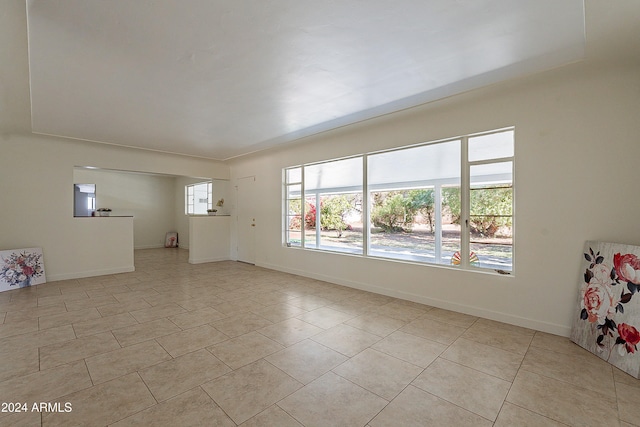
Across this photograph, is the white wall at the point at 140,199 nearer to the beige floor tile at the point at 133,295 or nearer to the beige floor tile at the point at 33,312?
the beige floor tile at the point at 133,295

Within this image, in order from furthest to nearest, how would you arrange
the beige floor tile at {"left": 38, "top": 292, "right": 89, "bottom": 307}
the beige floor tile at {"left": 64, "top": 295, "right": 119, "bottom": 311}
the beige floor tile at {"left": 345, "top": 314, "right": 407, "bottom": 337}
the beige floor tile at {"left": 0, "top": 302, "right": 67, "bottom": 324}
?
the beige floor tile at {"left": 38, "top": 292, "right": 89, "bottom": 307}
the beige floor tile at {"left": 64, "top": 295, "right": 119, "bottom": 311}
the beige floor tile at {"left": 0, "top": 302, "right": 67, "bottom": 324}
the beige floor tile at {"left": 345, "top": 314, "right": 407, "bottom": 337}

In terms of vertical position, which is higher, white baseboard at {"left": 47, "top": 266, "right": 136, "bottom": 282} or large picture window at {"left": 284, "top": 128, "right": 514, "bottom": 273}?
large picture window at {"left": 284, "top": 128, "right": 514, "bottom": 273}

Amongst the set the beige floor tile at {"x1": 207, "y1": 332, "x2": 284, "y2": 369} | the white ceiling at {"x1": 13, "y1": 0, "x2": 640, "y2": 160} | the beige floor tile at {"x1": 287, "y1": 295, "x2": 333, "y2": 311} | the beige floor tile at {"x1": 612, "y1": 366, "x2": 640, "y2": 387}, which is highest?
the white ceiling at {"x1": 13, "y1": 0, "x2": 640, "y2": 160}

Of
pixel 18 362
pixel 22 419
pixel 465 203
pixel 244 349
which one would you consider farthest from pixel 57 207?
pixel 465 203

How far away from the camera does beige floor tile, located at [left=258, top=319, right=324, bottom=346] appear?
289 centimetres

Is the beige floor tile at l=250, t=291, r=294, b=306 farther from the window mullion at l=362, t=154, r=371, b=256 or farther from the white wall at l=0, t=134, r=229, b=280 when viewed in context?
the white wall at l=0, t=134, r=229, b=280

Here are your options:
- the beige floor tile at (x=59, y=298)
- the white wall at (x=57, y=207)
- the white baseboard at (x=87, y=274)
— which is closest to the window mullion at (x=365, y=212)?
the beige floor tile at (x=59, y=298)

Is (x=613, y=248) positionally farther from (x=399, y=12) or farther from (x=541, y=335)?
(x=399, y=12)

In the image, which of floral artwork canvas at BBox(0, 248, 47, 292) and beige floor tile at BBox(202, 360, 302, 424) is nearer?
beige floor tile at BBox(202, 360, 302, 424)

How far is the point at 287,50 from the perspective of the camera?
7.81 feet

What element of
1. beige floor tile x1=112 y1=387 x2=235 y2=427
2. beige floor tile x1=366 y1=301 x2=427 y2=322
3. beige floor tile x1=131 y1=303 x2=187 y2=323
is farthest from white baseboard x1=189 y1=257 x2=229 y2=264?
beige floor tile x1=112 y1=387 x2=235 y2=427

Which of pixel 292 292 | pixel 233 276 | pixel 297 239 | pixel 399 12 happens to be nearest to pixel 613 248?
pixel 399 12

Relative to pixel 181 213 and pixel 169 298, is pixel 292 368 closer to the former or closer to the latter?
pixel 169 298

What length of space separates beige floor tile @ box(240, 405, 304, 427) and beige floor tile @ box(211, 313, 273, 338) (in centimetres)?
129
